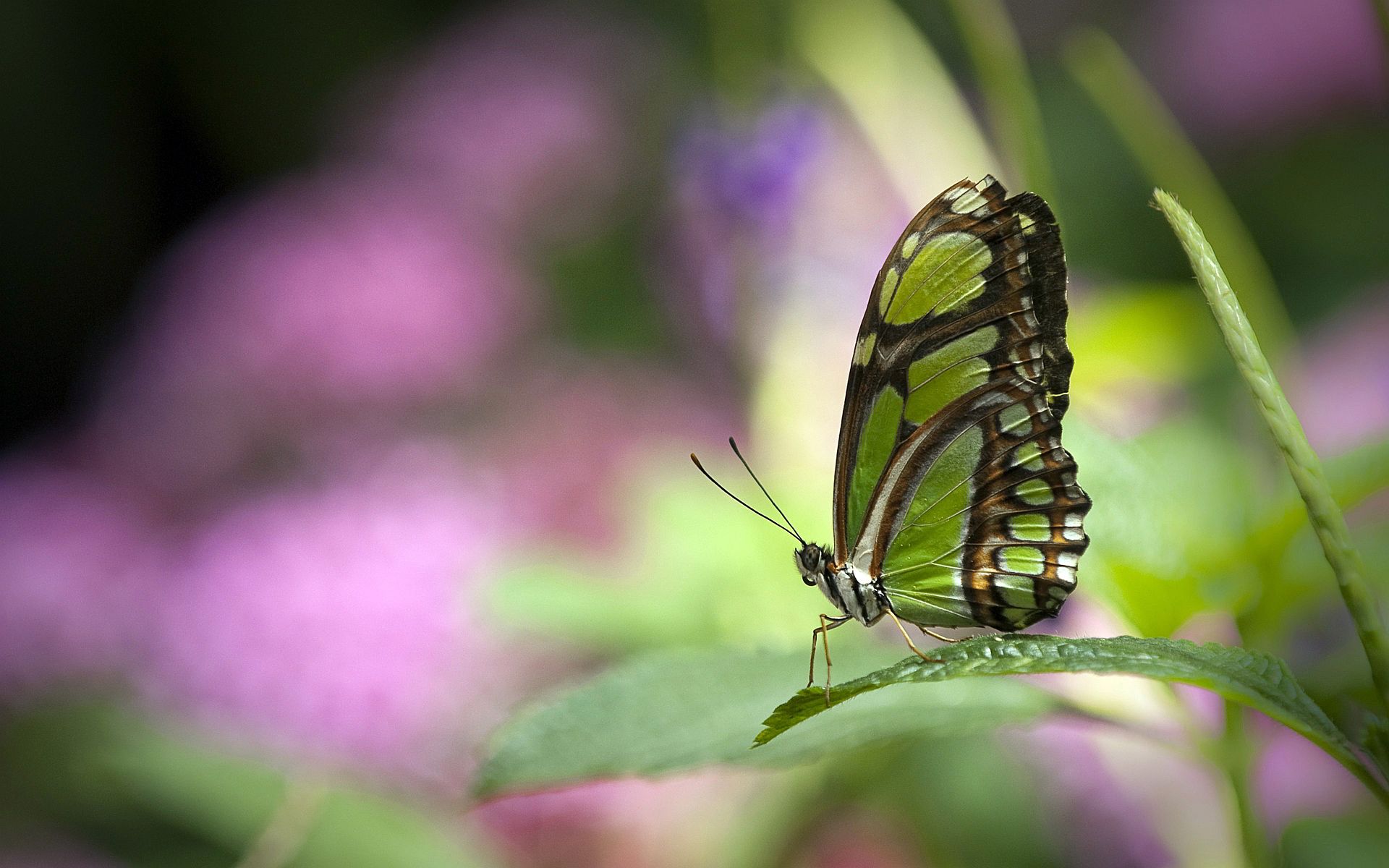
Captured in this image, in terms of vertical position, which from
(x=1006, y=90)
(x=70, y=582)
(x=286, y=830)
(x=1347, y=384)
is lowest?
(x=286, y=830)

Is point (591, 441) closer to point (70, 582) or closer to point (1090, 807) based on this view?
point (70, 582)

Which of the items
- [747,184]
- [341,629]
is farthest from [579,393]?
[341,629]

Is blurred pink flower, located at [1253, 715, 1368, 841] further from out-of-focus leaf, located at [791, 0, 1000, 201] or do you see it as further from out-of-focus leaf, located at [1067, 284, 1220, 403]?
out-of-focus leaf, located at [791, 0, 1000, 201]

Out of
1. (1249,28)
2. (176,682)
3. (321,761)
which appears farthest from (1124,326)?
(1249,28)

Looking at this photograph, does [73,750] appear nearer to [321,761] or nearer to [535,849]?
[321,761]

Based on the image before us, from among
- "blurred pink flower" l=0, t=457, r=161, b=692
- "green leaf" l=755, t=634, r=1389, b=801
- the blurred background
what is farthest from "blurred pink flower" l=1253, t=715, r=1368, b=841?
"blurred pink flower" l=0, t=457, r=161, b=692

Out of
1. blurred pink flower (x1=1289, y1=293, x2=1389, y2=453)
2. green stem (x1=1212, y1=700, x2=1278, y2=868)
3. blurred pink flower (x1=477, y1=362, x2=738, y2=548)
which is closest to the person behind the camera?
green stem (x1=1212, y1=700, x2=1278, y2=868)

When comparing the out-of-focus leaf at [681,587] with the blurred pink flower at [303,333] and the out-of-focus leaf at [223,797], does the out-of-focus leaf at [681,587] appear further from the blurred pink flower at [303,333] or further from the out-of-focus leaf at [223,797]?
the blurred pink flower at [303,333]
